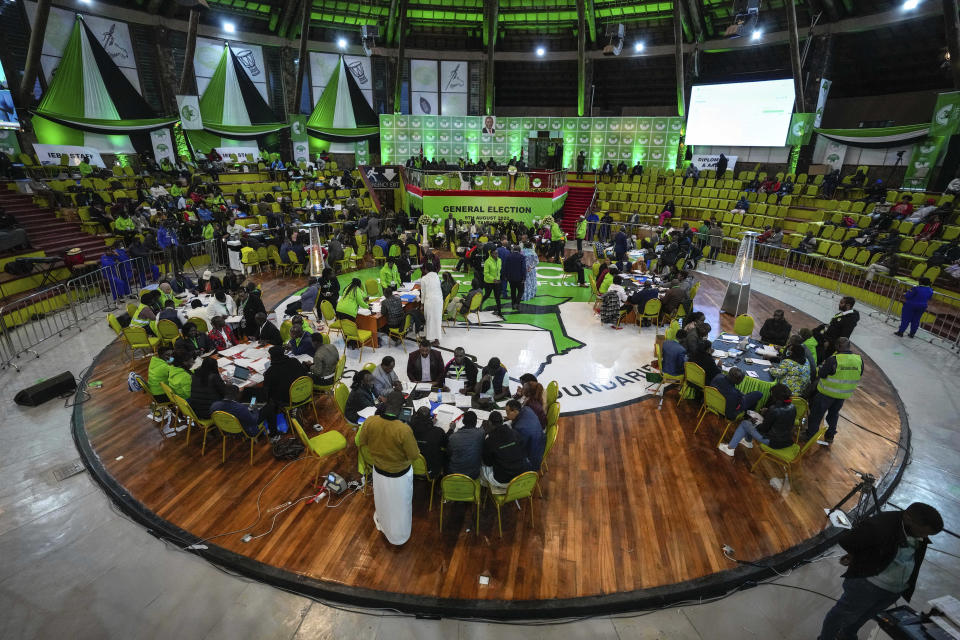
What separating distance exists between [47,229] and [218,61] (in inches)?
519

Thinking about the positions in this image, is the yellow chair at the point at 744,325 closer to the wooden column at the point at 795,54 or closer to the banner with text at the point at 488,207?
the banner with text at the point at 488,207

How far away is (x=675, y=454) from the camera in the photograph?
6.14m

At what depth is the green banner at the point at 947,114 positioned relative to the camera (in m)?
14.2

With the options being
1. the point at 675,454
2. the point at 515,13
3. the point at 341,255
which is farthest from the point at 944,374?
the point at 515,13

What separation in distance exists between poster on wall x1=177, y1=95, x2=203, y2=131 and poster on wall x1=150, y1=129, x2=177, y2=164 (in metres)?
0.85

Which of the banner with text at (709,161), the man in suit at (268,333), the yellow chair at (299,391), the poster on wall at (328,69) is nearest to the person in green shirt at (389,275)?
the man in suit at (268,333)

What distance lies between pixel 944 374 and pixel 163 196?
2155 cm

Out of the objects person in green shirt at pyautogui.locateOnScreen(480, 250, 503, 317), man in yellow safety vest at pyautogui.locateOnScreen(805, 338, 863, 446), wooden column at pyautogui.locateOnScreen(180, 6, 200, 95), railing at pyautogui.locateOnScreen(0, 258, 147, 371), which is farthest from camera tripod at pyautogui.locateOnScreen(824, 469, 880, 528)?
wooden column at pyautogui.locateOnScreen(180, 6, 200, 95)

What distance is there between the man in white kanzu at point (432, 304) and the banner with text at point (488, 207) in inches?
413

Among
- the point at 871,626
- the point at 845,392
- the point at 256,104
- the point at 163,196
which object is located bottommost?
the point at 871,626

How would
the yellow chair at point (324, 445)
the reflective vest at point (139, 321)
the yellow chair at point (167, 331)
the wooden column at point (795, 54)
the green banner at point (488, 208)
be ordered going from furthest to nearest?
the green banner at point (488, 208) < the wooden column at point (795, 54) < the reflective vest at point (139, 321) < the yellow chair at point (167, 331) < the yellow chair at point (324, 445)

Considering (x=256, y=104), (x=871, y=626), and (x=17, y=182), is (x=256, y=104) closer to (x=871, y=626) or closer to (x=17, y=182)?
(x=17, y=182)

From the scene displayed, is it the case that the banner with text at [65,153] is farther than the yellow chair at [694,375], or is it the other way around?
the banner with text at [65,153]

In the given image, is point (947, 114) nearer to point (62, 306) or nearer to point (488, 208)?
point (488, 208)
